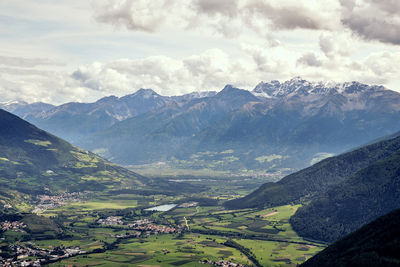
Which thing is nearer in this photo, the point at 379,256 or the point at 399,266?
the point at 399,266

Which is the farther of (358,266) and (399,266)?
(358,266)
